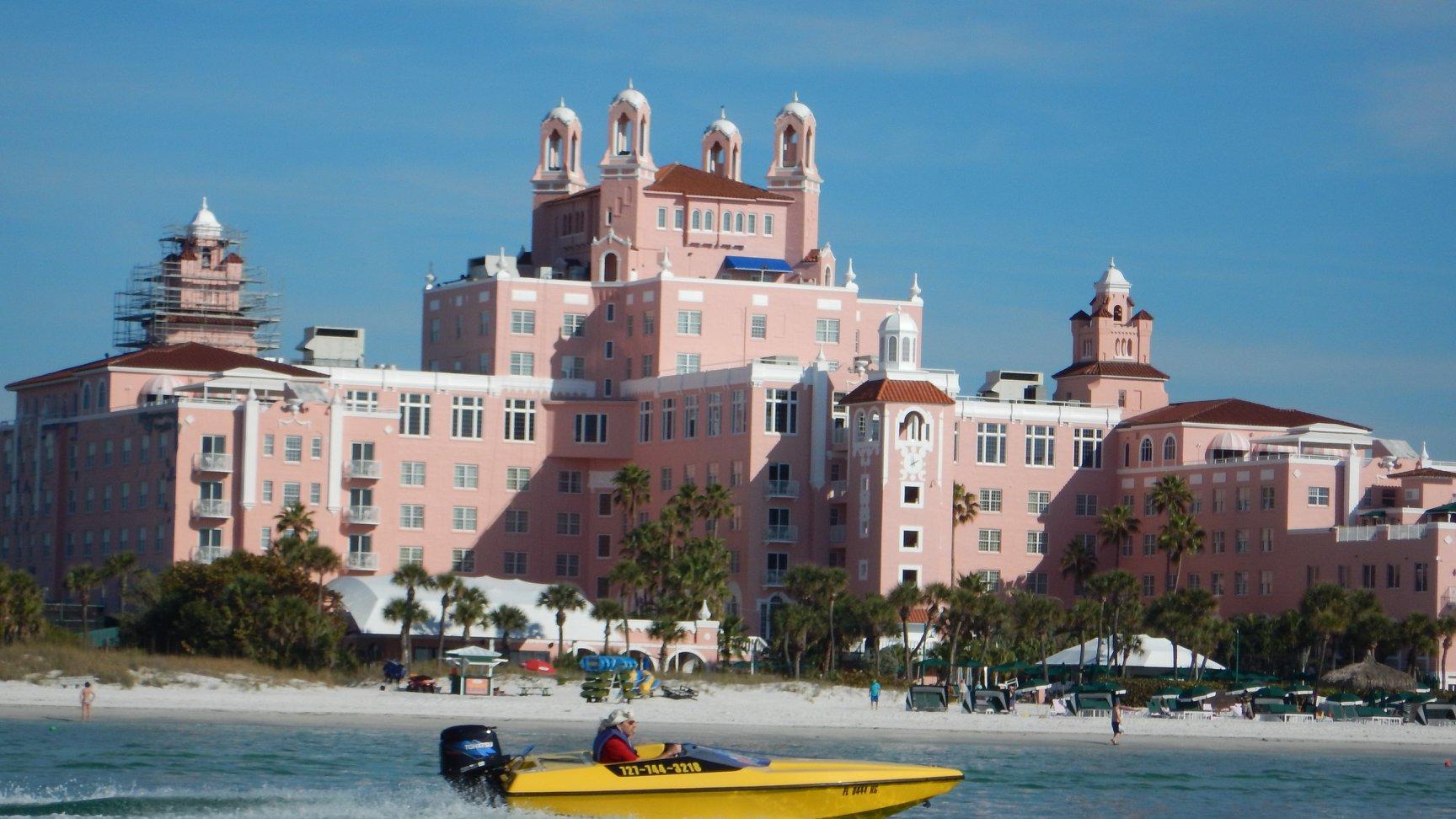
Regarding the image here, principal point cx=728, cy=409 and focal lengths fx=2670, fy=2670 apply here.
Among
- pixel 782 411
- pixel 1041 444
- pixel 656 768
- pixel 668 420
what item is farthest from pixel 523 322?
pixel 656 768

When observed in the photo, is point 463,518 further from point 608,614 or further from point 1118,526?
point 1118,526

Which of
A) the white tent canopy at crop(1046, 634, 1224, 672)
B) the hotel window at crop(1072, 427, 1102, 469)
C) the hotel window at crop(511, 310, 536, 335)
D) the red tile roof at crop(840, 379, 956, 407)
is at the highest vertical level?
the hotel window at crop(511, 310, 536, 335)

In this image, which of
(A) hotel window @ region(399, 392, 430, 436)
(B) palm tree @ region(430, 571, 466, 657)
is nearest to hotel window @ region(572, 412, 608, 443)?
(A) hotel window @ region(399, 392, 430, 436)

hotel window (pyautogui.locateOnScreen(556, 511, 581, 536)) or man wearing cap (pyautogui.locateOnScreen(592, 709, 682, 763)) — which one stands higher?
hotel window (pyautogui.locateOnScreen(556, 511, 581, 536))

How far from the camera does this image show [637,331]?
13738 centimetres

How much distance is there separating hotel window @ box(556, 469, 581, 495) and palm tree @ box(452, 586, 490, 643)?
22926 millimetres

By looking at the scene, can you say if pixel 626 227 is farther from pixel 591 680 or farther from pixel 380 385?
pixel 591 680

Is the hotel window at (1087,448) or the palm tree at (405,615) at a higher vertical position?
the hotel window at (1087,448)

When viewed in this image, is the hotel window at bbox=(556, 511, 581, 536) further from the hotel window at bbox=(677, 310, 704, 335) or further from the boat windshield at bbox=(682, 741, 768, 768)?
the boat windshield at bbox=(682, 741, 768, 768)

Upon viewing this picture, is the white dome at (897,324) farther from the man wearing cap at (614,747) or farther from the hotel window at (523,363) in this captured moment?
the man wearing cap at (614,747)

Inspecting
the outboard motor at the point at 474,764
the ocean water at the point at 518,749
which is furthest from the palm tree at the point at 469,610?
the outboard motor at the point at 474,764

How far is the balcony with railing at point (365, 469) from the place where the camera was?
415ft

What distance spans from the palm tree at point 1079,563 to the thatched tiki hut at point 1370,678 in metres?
25.2

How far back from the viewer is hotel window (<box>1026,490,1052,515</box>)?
13550cm
